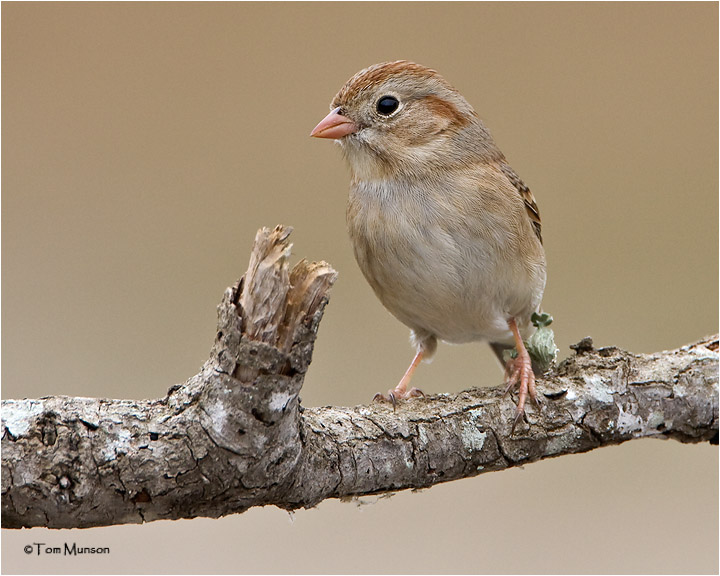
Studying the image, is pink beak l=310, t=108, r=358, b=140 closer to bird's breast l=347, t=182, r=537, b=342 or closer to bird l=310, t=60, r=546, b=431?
bird l=310, t=60, r=546, b=431

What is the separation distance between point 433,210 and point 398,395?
2.38 feet

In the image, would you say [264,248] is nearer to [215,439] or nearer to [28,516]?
[215,439]

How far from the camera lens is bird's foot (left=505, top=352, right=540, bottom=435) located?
8.44 ft

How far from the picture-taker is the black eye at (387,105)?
291 centimetres

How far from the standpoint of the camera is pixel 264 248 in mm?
1780

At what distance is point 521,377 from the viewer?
8.90 feet

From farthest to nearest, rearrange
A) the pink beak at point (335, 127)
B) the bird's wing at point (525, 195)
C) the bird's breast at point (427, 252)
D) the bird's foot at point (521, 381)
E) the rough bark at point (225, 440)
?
the bird's wing at point (525, 195) → the pink beak at point (335, 127) → the bird's breast at point (427, 252) → the bird's foot at point (521, 381) → the rough bark at point (225, 440)

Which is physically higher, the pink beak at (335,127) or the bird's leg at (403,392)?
the pink beak at (335,127)

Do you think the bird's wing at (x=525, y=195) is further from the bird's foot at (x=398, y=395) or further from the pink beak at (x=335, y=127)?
the bird's foot at (x=398, y=395)

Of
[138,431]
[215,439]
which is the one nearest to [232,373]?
[215,439]

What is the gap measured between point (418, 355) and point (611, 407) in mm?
955

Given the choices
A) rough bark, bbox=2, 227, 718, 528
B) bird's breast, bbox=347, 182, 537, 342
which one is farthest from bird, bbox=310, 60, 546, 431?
rough bark, bbox=2, 227, 718, 528

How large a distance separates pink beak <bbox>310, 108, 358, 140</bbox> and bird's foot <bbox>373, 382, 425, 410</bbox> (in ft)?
3.19

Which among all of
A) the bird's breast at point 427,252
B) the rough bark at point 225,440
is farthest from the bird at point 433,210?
the rough bark at point 225,440
